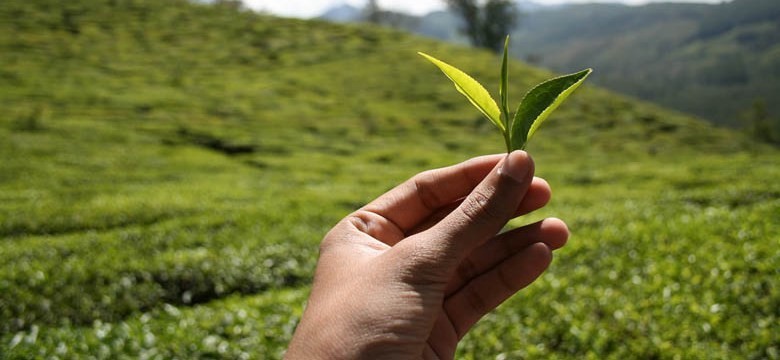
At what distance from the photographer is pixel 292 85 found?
41750mm

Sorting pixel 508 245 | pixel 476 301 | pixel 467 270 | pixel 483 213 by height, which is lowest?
pixel 476 301

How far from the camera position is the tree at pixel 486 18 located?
68.5 m

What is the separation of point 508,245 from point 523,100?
803 millimetres

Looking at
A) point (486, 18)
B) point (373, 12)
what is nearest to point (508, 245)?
point (486, 18)

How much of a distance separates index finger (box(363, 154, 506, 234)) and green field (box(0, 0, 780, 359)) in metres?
3.57

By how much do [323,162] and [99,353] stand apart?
1875 cm

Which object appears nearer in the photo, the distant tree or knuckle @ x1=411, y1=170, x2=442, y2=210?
knuckle @ x1=411, y1=170, x2=442, y2=210

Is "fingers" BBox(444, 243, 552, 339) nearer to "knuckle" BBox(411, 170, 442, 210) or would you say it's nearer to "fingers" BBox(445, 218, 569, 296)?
"fingers" BBox(445, 218, 569, 296)

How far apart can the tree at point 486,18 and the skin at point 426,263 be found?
68.5 metres

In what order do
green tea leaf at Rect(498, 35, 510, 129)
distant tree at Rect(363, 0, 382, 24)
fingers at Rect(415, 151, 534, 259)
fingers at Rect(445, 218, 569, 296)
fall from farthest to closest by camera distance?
distant tree at Rect(363, 0, 382, 24)
fingers at Rect(445, 218, 569, 296)
fingers at Rect(415, 151, 534, 259)
green tea leaf at Rect(498, 35, 510, 129)

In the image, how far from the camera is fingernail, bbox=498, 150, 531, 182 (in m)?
2.09

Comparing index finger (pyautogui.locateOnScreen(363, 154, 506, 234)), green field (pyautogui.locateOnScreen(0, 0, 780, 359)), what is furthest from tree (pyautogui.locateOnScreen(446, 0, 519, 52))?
index finger (pyautogui.locateOnScreen(363, 154, 506, 234))

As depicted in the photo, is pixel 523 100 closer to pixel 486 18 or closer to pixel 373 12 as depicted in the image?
pixel 486 18

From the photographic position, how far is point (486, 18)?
69.6 meters
